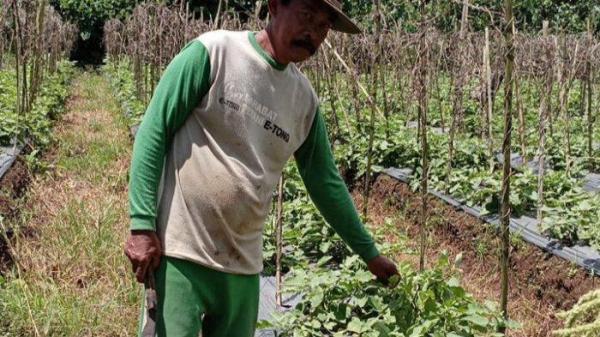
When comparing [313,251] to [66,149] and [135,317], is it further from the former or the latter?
[66,149]

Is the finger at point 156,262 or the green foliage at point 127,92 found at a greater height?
the finger at point 156,262

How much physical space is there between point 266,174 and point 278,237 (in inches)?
70.3

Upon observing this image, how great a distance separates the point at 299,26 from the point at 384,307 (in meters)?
1.37

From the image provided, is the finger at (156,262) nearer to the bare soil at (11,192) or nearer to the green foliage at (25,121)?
the bare soil at (11,192)

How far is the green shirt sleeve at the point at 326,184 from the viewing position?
7.88 ft

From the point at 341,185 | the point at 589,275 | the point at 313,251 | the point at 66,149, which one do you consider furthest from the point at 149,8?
the point at 341,185

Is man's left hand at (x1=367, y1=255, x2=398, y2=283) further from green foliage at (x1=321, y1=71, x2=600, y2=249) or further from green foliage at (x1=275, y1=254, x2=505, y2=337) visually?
green foliage at (x1=321, y1=71, x2=600, y2=249)

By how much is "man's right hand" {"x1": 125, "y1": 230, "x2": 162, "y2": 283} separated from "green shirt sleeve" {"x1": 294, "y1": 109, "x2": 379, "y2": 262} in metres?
0.65

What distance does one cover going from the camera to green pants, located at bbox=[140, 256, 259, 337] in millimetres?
1998

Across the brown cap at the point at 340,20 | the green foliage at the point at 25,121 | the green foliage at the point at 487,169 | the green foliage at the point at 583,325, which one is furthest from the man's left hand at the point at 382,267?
the green foliage at the point at 25,121

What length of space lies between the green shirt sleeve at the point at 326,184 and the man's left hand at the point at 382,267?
14 cm

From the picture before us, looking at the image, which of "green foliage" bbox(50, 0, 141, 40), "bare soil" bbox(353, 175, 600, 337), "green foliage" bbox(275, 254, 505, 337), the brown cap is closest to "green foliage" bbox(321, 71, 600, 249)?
"bare soil" bbox(353, 175, 600, 337)

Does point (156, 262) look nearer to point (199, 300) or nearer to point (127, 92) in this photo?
point (199, 300)

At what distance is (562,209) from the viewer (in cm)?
493
